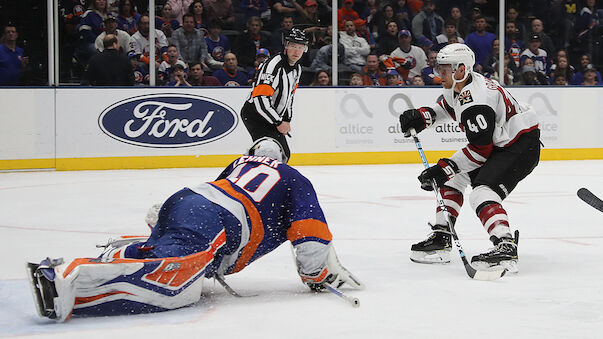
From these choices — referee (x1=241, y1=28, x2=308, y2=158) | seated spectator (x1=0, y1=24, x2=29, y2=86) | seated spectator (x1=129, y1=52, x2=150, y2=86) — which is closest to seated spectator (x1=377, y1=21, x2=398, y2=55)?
seated spectator (x1=129, y1=52, x2=150, y2=86)

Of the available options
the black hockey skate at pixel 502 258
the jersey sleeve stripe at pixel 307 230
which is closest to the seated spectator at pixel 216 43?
the black hockey skate at pixel 502 258

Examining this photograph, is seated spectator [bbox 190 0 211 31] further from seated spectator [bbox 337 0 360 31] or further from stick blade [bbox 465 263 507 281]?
stick blade [bbox 465 263 507 281]

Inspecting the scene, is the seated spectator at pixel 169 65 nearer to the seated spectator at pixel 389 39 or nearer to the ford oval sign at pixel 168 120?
the ford oval sign at pixel 168 120

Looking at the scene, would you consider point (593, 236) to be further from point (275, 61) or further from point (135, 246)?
point (135, 246)

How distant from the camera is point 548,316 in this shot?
263 cm

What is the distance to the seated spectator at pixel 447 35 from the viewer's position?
31.5ft

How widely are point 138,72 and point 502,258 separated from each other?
587cm

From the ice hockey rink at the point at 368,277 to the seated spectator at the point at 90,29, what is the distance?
2.06 metres

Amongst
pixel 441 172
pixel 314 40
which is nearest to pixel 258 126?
pixel 441 172

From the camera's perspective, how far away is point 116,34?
859cm

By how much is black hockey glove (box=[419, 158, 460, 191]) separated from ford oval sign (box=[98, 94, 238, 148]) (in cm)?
515

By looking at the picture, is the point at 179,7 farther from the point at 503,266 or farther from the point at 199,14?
the point at 503,266

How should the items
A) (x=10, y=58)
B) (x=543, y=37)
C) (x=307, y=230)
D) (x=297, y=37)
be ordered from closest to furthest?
(x=307, y=230) → (x=297, y=37) → (x=10, y=58) → (x=543, y=37)

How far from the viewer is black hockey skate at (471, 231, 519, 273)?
133 inches
